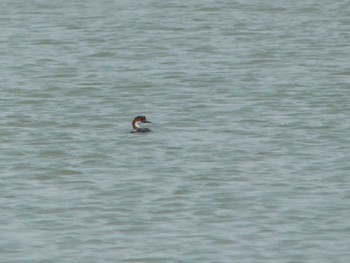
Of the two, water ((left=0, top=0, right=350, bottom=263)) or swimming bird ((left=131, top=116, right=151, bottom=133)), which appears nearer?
water ((left=0, top=0, right=350, bottom=263))

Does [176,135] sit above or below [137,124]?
below

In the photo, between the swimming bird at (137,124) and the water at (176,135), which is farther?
the swimming bird at (137,124)

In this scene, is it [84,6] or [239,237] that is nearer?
[239,237]

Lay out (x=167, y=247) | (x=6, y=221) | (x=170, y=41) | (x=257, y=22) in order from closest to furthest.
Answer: (x=167, y=247)
(x=6, y=221)
(x=170, y=41)
(x=257, y=22)

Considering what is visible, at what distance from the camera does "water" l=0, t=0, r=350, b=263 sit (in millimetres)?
15414

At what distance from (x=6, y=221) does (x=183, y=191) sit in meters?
2.33

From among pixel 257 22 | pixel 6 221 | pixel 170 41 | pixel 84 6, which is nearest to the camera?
pixel 6 221

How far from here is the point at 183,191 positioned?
1727 centimetres

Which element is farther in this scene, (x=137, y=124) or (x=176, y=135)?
(x=137, y=124)

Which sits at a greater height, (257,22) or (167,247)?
(257,22)

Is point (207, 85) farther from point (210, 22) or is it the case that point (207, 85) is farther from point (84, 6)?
point (84, 6)

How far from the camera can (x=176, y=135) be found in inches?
802

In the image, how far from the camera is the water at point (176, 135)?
15.4m

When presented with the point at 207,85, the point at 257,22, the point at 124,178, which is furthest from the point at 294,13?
the point at 124,178
